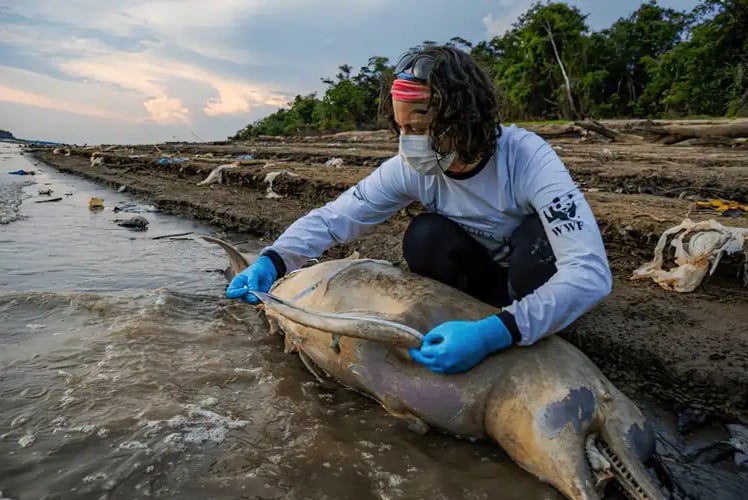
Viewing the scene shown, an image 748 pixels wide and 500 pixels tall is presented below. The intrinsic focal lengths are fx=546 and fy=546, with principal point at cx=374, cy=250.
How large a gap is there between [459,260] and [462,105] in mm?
781

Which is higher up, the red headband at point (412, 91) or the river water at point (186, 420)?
the red headband at point (412, 91)

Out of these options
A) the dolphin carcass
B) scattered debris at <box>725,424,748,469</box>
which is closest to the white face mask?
the dolphin carcass

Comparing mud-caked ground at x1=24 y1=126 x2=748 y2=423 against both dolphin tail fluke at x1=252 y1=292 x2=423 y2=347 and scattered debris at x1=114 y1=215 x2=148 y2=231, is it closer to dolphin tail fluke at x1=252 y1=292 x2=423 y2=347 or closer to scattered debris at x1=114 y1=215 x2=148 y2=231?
scattered debris at x1=114 y1=215 x2=148 y2=231

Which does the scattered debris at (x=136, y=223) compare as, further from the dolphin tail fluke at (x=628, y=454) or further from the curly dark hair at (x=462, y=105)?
the dolphin tail fluke at (x=628, y=454)

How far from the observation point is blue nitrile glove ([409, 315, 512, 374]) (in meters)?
1.91

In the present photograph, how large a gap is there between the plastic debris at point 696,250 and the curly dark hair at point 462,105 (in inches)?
Result: 63.4

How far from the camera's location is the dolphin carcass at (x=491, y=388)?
A: 70.5 inches

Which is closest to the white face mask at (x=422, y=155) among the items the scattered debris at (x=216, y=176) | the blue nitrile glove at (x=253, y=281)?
the blue nitrile glove at (x=253, y=281)

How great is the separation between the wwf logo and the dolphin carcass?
44 centimetres

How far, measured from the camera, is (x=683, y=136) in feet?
34.9

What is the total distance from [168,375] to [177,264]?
8.63 ft

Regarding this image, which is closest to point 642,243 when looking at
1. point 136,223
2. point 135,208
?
point 136,223

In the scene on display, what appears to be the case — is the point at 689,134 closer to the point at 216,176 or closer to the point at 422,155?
the point at 216,176

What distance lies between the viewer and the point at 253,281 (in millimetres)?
2637
